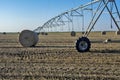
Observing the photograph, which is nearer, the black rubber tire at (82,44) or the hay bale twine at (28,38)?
the black rubber tire at (82,44)

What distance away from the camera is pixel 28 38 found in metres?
29.5

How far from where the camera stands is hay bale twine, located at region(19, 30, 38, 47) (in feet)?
95.2

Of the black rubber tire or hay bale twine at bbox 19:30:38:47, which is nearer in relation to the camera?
the black rubber tire

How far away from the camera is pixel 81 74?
487 inches

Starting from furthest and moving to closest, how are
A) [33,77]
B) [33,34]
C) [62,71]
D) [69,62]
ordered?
[33,34], [69,62], [62,71], [33,77]

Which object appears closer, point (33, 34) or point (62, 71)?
point (62, 71)

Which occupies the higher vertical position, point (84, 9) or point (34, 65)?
point (84, 9)

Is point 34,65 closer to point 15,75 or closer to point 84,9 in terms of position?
point 15,75

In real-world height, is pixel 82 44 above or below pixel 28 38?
below

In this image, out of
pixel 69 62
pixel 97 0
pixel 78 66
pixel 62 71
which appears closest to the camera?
pixel 62 71

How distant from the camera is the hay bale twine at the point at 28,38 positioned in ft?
95.2

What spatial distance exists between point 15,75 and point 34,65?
2748 millimetres

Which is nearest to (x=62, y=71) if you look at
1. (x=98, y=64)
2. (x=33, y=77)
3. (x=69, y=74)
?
(x=69, y=74)

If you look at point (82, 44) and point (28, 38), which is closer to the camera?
point (82, 44)
